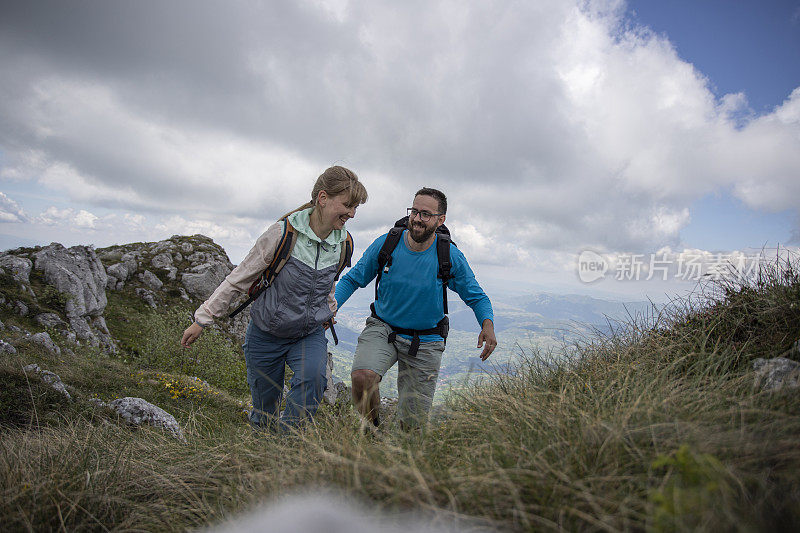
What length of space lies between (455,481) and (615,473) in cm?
88

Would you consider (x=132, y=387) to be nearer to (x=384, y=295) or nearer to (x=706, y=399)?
(x=384, y=295)

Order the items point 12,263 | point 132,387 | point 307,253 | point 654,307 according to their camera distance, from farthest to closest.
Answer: point 12,263, point 132,387, point 654,307, point 307,253

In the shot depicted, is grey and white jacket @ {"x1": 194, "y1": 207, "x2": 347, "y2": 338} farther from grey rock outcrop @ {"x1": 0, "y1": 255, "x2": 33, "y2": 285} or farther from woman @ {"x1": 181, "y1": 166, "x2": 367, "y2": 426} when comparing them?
grey rock outcrop @ {"x1": 0, "y1": 255, "x2": 33, "y2": 285}

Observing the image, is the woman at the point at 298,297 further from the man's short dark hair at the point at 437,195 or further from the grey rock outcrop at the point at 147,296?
the grey rock outcrop at the point at 147,296

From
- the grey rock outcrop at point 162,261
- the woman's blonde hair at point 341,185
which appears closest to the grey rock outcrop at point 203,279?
the grey rock outcrop at point 162,261

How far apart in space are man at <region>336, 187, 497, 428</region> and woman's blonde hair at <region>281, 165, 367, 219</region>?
1353 mm

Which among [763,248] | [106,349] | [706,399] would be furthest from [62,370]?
[763,248]

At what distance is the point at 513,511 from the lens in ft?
6.17

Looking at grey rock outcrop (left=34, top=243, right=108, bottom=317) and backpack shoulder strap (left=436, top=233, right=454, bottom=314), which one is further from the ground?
backpack shoulder strap (left=436, top=233, right=454, bottom=314)

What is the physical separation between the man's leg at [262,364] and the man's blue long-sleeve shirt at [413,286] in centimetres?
120

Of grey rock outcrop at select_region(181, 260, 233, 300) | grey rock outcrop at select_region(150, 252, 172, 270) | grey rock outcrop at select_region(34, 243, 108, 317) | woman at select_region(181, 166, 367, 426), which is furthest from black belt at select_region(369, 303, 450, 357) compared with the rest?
grey rock outcrop at select_region(150, 252, 172, 270)

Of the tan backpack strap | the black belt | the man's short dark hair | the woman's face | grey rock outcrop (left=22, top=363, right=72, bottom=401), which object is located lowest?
grey rock outcrop (left=22, top=363, right=72, bottom=401)

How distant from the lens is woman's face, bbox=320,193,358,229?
484 cm

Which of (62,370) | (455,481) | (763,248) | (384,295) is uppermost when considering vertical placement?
(763,248)
